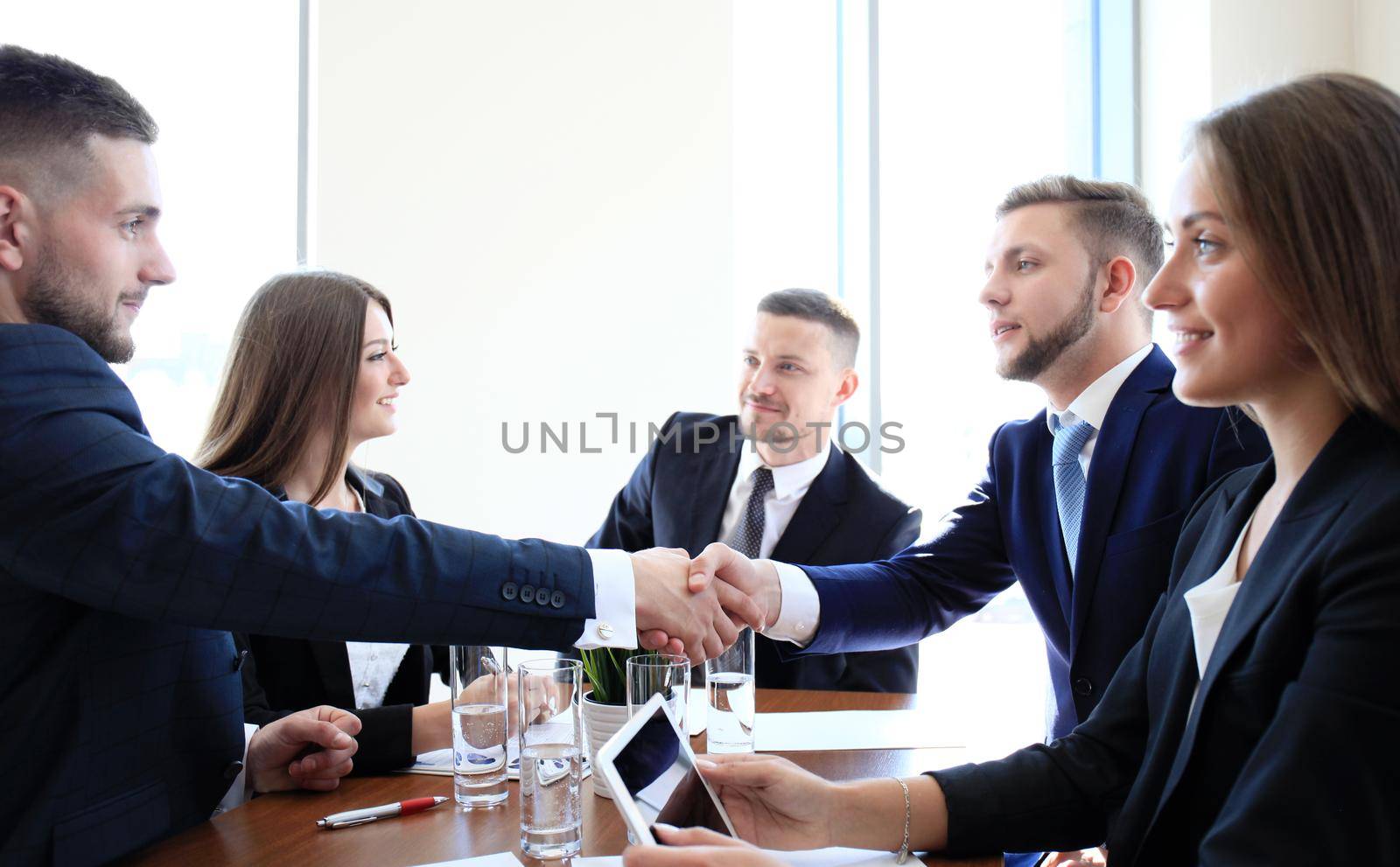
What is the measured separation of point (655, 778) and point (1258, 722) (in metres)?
0.62

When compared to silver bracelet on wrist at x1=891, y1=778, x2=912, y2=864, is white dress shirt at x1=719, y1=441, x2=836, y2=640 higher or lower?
higher

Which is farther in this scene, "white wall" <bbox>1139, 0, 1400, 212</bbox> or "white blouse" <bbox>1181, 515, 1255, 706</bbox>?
"white wall" <bbox>1139, 0, 1400, 212</bbox>

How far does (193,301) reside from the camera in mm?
3998

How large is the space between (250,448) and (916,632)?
151cm

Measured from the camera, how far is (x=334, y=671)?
2.21m

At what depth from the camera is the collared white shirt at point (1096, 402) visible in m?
2.21

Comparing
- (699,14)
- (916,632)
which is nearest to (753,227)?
(699,14)

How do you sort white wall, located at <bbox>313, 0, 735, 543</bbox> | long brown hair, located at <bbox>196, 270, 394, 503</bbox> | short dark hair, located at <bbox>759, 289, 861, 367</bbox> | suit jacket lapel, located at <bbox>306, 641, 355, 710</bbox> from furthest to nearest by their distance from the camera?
1. white wall, located at <bbox>313, 0, 735, 543</bbox>
2. short dark hair, located at <bbox>759, 289, 861, 367</bbox>
3. long brown hair, located at <bbox>196, 270, 394, 503</bbox>
4. suit jacket lapel, located at <bbox>306, 641, 355, 710</bbox>

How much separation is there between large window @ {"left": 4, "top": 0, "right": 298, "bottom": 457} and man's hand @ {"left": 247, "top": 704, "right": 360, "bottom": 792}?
8.97ft

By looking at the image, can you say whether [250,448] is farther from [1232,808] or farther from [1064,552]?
[1232,808]

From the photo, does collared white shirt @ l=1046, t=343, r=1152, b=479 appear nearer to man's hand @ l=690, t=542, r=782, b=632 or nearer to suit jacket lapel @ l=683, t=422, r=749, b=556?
man's hand @ l=690, t=542, r=782, b=632

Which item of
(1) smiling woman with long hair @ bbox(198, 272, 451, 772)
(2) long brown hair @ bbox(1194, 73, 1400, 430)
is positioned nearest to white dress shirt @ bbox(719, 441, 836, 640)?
(1) smiling woman with long hair @ bbox(198, 272, 451, 772)

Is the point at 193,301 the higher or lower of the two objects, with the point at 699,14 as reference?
lower

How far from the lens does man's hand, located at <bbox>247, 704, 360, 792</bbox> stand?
1533 millimetres
